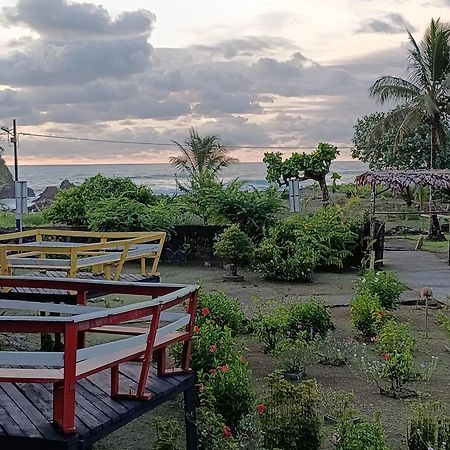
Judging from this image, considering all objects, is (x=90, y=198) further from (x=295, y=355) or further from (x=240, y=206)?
(x=295, y=355)

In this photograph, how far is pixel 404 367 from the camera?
679 centimetres

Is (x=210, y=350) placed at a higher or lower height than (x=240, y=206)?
lower

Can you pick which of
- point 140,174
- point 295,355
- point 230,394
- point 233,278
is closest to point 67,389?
point 230,394

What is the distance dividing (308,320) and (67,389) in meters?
4.92

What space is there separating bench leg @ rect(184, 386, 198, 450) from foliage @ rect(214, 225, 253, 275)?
33.0 feet

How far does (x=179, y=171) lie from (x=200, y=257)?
13632 millimetres

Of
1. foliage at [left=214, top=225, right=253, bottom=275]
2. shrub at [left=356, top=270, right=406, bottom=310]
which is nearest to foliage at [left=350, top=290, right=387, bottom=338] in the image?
shrub at [left=356, top=270, right=406, bottom=310]

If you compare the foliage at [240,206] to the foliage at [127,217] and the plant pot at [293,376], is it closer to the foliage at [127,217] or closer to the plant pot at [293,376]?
the foliage at [127,217]

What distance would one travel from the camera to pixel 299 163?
80.5 ft

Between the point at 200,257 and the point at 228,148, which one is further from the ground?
the point at 228,148

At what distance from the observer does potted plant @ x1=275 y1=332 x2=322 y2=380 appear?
7.16 meters

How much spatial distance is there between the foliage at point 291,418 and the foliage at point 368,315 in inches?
157

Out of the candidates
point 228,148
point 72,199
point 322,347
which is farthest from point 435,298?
point 228,148

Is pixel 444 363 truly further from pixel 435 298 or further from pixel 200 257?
pixel 200 257
